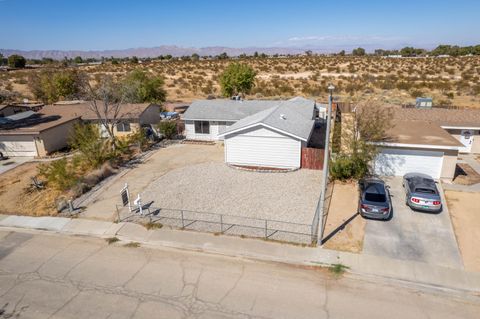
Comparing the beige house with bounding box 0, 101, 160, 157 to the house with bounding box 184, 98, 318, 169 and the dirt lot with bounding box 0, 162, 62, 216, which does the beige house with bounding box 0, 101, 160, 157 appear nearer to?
the dirt lot with bounding box 0, 162, 62, 216

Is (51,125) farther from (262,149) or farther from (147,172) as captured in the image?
(262,149)

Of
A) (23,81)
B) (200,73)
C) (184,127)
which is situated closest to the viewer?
(184,127)

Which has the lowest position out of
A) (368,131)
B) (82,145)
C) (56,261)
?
(56,261)

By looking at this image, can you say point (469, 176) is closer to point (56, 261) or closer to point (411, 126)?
point (411, 126)

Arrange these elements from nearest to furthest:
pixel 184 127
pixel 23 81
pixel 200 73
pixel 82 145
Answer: pixel 82 145
pixel 184 127
pixel 23 81
pixel 200 73

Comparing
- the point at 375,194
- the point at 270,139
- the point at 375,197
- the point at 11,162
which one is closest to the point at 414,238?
the point at 375,197

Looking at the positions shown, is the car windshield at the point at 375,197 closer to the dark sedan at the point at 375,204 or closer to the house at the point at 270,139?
the dark sedan at the point at 375,204

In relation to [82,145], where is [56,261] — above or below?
below

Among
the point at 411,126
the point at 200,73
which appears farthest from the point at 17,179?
the point at 200,73
